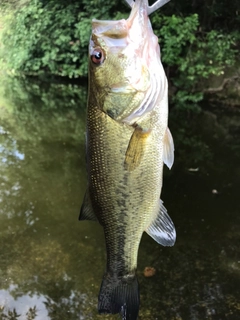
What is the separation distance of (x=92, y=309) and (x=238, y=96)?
7530 millimetres

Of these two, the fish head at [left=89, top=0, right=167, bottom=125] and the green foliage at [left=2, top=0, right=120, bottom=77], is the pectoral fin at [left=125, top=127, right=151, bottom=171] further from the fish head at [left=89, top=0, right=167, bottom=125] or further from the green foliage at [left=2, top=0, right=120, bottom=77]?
the green foliage at [left=2, top=0, right=120, bottom=77]

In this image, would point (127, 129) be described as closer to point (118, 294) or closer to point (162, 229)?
point (162, 229)

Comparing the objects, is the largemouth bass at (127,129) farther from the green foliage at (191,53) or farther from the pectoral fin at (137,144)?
the green foliage at (191,53)

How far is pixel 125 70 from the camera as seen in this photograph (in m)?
1.60

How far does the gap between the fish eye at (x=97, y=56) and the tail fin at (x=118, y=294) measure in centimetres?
104

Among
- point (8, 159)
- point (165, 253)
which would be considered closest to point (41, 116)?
point (8, 159)

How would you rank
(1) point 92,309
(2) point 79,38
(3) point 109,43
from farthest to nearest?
(2) point 79,38 → (1) point 92,309 → (3) point 109,43

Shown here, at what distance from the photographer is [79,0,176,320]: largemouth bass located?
1.55 meters

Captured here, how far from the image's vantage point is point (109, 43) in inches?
61.9

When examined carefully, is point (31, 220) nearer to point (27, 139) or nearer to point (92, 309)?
point (92, 309)

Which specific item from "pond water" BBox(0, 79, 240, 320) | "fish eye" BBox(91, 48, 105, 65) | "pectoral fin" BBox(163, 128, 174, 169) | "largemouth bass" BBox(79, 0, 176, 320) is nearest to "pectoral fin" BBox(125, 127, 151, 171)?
"largemouth bass" BBox(79, 0, 176, 320)

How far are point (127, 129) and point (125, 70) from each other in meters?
0.23

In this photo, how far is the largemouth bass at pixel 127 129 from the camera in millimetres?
1555

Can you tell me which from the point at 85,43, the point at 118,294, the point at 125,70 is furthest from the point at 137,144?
the point at 85,43
